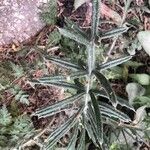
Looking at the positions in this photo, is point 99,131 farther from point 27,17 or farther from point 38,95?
point 27,17

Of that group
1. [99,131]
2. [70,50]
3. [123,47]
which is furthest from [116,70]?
[99,131]

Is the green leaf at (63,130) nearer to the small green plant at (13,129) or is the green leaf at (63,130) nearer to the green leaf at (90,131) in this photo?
the green leaf at (90,131)

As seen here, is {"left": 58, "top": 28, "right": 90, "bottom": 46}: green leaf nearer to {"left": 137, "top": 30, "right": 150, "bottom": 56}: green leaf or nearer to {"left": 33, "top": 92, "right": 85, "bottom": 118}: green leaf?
{"left": 33, "top": 92, "right": 85, "bottom": 118}: green leaf

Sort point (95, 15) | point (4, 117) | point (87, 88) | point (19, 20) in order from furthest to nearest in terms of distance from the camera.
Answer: point (19, 20) < point (4, 117) < point (87, 88) < point (95, 15)

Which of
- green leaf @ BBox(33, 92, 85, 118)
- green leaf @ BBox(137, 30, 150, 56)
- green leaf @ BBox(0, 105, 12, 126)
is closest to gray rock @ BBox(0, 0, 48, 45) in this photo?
green leaf @ BBox(0, 105, 12, 126)

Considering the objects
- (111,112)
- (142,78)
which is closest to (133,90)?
(142,78)

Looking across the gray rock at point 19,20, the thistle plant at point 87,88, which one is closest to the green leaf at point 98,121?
the thistle plant at point 87,88

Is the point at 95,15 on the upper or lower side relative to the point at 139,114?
upper

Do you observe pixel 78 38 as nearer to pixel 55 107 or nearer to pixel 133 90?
pixel 55 107
